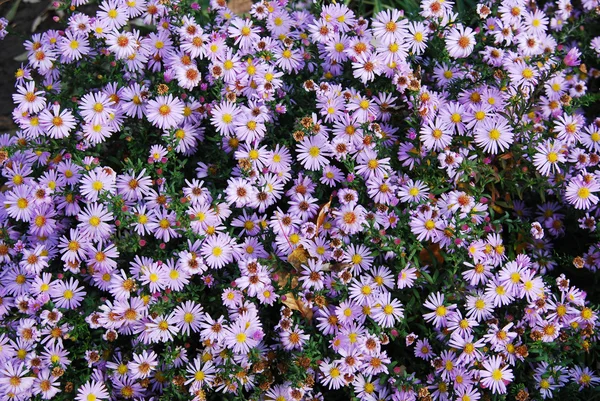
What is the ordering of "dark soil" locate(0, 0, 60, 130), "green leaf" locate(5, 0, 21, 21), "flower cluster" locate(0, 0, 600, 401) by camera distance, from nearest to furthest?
1. "flower cluster" locate(0, 0, 600, 401)
2. "dark soil" locate(0, 0, 60, 130)
3. "green leaf" locate(5, 0, 21, 21)

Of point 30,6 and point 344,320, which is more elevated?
point 30,6

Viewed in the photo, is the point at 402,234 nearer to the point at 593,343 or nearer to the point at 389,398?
the point at 389,398

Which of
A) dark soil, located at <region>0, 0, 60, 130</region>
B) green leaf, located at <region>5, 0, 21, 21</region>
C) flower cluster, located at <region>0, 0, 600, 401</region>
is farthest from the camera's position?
green leaf, located at <region>5, 0, 21, 21</region>

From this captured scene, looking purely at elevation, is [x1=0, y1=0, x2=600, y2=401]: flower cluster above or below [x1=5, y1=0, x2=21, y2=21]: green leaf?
below

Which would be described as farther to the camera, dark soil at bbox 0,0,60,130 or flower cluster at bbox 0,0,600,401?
dark soil at bbox 0,0,60,130

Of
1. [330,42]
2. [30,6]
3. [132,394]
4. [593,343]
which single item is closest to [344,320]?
[132,394]

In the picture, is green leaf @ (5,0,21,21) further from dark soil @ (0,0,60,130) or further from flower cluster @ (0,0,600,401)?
flower cluster @ (0,0,600,401)

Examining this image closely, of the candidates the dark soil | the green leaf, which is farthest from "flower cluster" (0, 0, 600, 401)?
the green leaf
